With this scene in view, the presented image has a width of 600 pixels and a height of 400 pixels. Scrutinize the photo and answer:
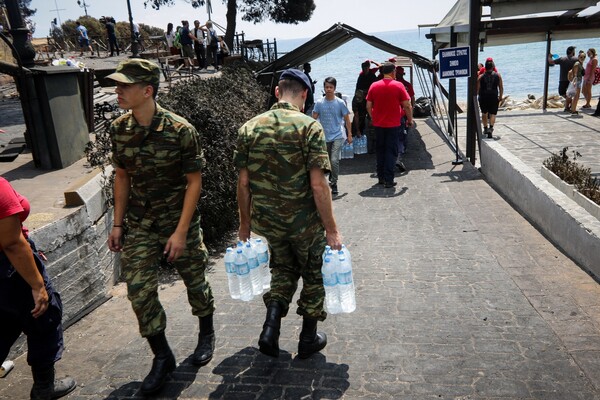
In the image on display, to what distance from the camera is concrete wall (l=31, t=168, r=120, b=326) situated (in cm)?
456

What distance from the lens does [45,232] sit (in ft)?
14.5

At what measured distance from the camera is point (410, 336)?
4.19 meters

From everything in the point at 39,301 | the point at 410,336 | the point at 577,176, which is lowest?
the point at 410,336

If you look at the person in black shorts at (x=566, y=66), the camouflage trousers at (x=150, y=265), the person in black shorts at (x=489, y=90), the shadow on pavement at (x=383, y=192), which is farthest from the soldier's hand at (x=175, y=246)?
the person in black shorts at (x=566, y=66)

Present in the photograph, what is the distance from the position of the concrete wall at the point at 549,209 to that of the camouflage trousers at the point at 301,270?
291cm

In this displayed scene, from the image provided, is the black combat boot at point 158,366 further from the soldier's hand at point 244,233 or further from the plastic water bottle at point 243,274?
the soldier's hand at point 244,233

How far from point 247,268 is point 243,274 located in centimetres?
5

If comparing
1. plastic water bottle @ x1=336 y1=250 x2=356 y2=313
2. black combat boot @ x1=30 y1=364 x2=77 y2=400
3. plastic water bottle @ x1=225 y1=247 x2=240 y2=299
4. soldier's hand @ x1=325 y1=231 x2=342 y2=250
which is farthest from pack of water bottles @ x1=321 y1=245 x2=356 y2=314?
black combat boot @ x1=30 y1=364 x2=77 y2=400

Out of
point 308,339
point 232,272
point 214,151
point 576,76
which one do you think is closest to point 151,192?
point 232,272

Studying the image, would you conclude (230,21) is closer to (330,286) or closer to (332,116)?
(332,116)

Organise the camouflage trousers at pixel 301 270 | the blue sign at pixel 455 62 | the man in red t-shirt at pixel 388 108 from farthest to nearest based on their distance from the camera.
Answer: the blue sign at pixel 455 62
the man in red t-shirt at pixel 388 108
the camouflage trousers at pixel 301 270

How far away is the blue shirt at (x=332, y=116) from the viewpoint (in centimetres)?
860

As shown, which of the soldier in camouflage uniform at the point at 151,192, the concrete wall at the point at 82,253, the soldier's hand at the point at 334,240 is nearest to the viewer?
the soldier in camouflage uniform at the point at 151,192

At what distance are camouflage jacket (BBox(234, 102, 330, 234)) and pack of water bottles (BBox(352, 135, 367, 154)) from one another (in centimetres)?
878
